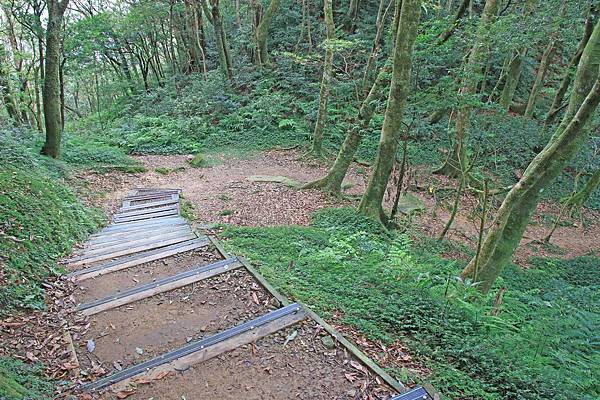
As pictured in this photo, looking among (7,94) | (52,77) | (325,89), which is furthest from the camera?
(7,94)

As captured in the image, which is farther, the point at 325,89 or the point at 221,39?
the point at 221,39

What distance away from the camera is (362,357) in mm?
3369

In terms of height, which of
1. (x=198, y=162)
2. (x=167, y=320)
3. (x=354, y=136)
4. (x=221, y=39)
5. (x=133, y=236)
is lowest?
(x=198, y=162)

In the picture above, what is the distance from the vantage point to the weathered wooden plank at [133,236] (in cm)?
654

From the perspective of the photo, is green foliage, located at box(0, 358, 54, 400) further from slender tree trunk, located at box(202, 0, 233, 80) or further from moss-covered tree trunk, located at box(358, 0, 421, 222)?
slender tree trunk, located at box(202, 0, 233, 80)

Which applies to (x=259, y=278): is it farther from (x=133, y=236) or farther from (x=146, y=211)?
(x=146, y=211)

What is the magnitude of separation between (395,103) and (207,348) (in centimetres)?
637

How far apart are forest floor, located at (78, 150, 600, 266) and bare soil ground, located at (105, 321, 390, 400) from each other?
5.28 metres

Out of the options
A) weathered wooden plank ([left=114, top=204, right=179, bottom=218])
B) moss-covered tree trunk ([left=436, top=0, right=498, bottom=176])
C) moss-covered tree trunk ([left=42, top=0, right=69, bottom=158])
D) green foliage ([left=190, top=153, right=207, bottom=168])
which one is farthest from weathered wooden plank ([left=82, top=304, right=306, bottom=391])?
green foliage ([left=190, top=153, right=207, bottom=168])

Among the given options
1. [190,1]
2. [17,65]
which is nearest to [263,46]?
[190,1]

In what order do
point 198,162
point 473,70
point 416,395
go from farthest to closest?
1. point 198,162
2. point 473,70
3. point 416,395

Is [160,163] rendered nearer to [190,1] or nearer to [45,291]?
[45,291]

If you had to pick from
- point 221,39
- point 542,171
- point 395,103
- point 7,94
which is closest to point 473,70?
point 395,103

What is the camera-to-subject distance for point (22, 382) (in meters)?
3.05
